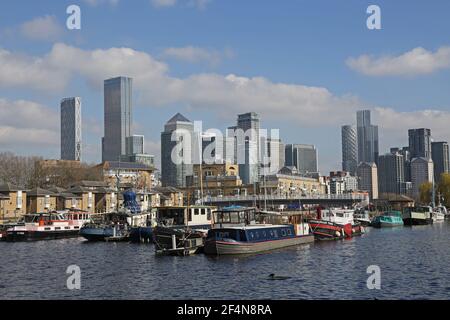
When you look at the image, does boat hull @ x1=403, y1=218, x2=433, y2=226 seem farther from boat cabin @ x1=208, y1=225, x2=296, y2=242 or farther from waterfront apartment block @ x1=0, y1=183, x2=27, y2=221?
waterfront apartment block @ x1=0, y1=183, x2=27, y2=221

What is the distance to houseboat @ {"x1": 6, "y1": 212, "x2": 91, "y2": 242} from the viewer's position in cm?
10081

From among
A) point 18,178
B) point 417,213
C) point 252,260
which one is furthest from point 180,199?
point 252,260

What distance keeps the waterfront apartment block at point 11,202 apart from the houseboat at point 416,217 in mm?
96982

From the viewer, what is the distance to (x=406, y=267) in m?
58.3

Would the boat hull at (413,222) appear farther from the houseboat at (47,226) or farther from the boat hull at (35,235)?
the boat hull at (35,235)

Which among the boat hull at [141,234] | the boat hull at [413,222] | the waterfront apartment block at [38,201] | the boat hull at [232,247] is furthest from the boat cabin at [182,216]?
the boat hull at [413,222]

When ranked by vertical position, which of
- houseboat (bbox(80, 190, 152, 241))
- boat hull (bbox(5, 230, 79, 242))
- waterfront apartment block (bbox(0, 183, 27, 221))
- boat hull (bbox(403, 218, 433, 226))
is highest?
waterfront apartment block (bbox(0, 183, 27, 221))

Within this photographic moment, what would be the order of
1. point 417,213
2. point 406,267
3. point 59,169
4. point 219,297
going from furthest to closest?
point 59,169, point 417,213, point 406,267, point 219,297

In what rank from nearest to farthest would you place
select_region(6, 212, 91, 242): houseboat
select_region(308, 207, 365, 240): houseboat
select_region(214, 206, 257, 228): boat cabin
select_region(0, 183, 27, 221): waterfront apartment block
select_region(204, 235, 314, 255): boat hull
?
select_region(204, 235, 314, 255): boat hull → select_region(214, 206, 257, 228): boat cabin → select_region(308, 207, 365, 240): houseboat → select_region(6, 212, 91, 242): houseboat → select_region(0, 183, 27, 221): waterfront apartment block

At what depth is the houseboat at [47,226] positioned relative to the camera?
100812mm

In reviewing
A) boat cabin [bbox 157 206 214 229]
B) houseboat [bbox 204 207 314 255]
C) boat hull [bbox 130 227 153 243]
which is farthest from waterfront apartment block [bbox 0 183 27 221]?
houseboat [bbox 204 207 314 255]

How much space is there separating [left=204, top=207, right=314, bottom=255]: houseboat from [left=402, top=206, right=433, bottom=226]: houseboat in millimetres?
78529
